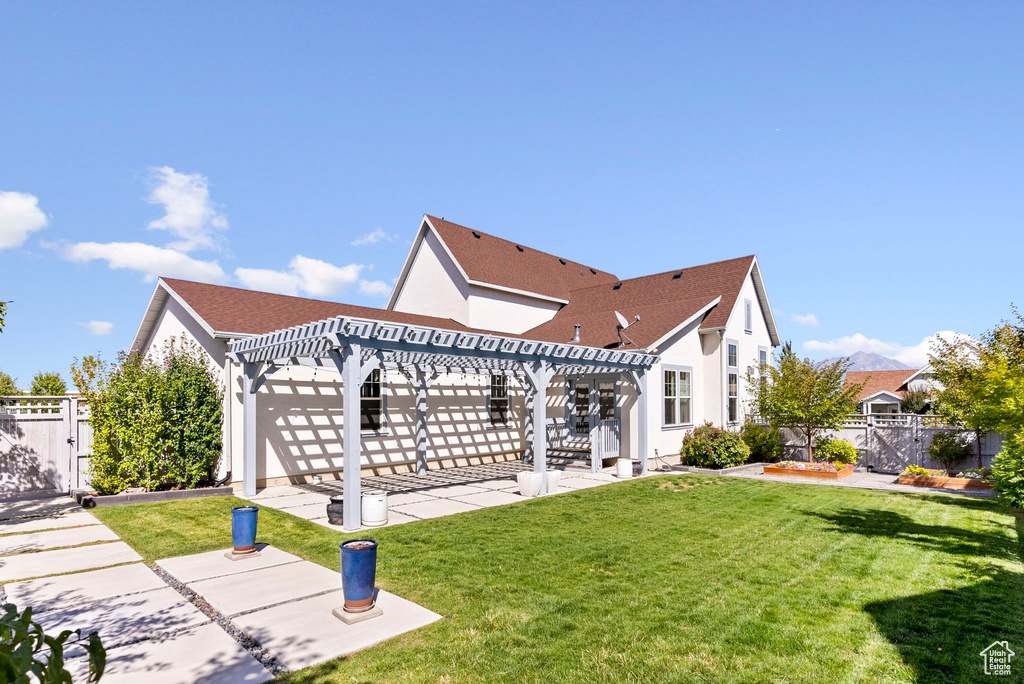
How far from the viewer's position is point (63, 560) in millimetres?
8320

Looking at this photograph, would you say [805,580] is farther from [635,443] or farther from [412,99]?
[412,99]

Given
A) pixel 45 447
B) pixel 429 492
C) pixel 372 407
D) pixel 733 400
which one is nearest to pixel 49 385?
pixel 45 447

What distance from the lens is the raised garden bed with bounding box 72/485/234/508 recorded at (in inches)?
475

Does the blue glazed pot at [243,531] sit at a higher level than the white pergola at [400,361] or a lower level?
lower

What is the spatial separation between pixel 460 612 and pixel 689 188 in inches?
633

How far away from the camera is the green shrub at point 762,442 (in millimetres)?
19766

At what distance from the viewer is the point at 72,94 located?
44.7 feet

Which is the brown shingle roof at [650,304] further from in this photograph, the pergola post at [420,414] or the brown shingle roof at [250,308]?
the brown shingle roof at [250,308]

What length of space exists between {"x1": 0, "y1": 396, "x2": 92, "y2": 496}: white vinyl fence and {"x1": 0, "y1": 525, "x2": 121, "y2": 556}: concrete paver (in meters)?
3.63

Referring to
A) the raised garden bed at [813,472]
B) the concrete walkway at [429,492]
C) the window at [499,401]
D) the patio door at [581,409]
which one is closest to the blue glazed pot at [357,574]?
the concrete walkway at [429,492]

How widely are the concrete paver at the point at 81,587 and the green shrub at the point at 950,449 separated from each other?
1957cm

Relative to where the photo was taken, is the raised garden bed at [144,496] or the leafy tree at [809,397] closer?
the raised garden bed at [144,496]

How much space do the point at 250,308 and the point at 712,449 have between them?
1496 cm

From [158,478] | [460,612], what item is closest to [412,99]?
[158,478]
